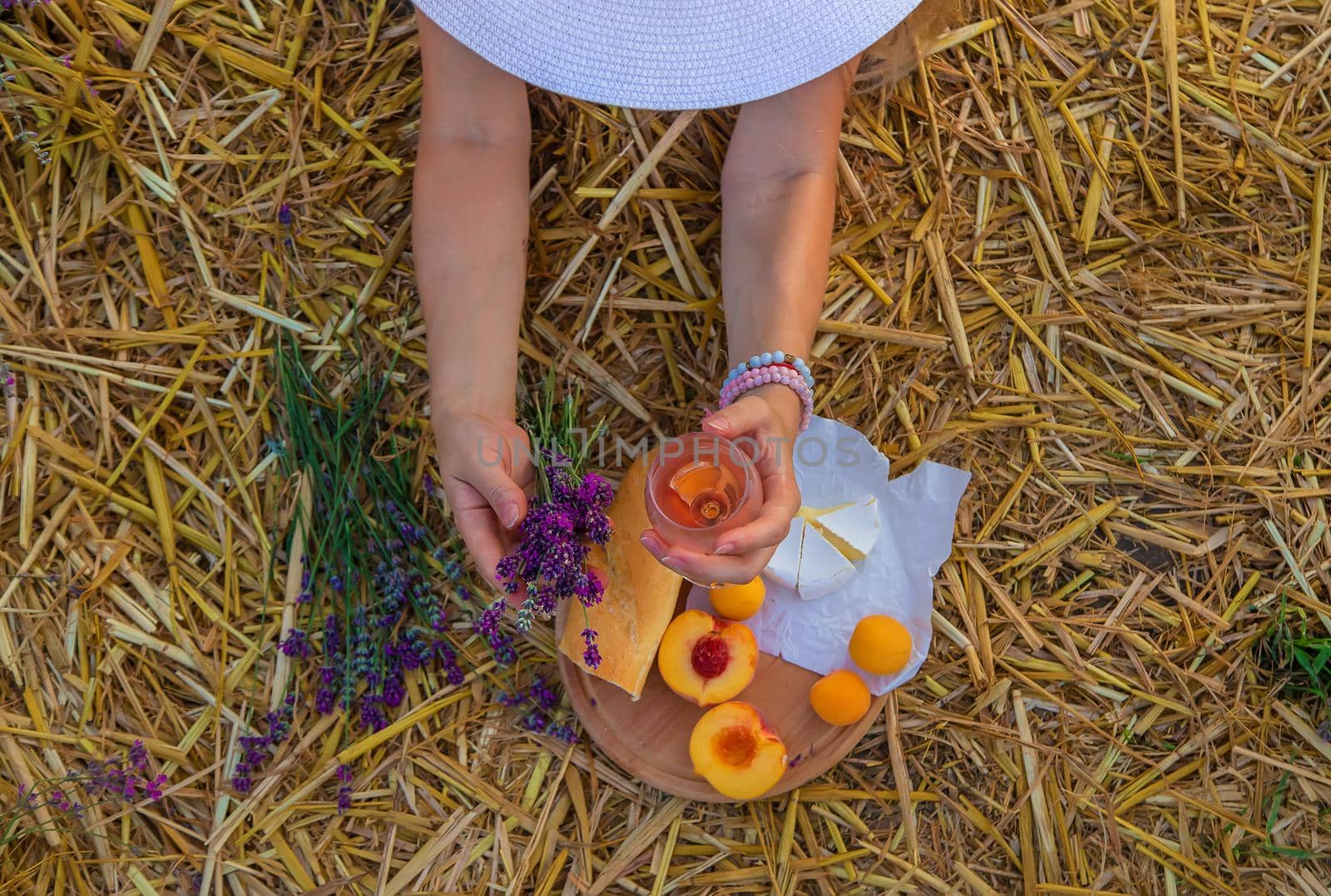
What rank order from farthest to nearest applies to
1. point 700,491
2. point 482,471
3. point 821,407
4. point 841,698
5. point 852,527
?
point 821,407 → point 852,527 → point 841,698 → point 482,471 → point 700,491

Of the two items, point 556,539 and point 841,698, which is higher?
point 556,539

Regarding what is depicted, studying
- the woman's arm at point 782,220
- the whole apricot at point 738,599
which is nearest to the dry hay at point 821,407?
the woman's arm at point 782,220

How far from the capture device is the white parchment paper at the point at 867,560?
1.65 m

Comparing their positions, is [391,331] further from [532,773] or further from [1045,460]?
[1045,460]

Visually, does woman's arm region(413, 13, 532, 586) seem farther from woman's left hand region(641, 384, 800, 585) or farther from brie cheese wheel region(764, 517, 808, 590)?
brie cheese wheel region(764, 517, 808, 590)

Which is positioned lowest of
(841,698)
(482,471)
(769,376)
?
(841,698)

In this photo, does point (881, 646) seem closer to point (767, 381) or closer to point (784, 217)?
point (767, 381)

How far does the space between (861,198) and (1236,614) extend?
1.11m

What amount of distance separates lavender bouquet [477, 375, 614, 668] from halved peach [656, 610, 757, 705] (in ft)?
0.44

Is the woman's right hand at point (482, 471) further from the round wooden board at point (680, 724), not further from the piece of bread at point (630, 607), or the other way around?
the round wooden board at point (680, 724)

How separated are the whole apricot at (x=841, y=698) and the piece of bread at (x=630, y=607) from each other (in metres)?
0.30

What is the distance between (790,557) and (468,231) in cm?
82

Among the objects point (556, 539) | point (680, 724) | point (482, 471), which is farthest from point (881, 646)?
point (482, 471)

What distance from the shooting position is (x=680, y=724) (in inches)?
64.2
